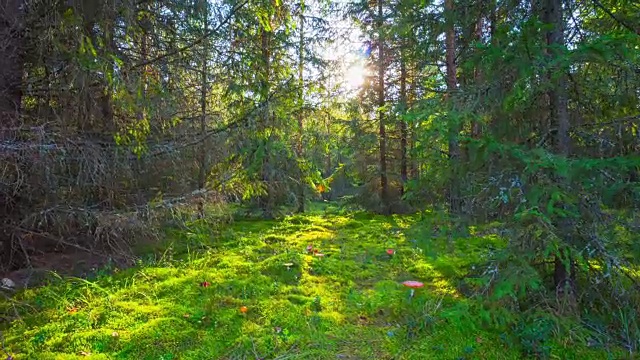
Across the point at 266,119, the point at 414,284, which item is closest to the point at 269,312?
the point at 414,284

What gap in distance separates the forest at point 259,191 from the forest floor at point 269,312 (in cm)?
3

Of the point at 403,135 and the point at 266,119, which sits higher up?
the point at 403,135

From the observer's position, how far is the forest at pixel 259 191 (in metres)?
2.85

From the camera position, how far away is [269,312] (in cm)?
361

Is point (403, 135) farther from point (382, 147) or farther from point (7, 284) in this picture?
point (7, 284)

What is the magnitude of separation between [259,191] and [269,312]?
3.01 meters

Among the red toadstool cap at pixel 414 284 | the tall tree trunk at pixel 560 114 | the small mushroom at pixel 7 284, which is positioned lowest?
the red toadstool cap at pixel 414 284

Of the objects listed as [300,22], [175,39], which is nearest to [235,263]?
[175,39]

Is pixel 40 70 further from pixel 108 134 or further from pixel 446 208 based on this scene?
pixel 446 208

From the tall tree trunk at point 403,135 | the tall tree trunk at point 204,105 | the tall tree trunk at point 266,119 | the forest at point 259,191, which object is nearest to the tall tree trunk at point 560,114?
the forest at point 259,191

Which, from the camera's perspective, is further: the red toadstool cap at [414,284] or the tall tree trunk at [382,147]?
the tall tree trunk at [382,147]

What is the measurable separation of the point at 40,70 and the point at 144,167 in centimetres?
172

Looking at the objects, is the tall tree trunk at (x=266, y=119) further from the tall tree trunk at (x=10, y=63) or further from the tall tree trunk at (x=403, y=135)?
the tall tree trunk at (x=403, y=135)

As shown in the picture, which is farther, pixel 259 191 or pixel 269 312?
pixel 259 191
